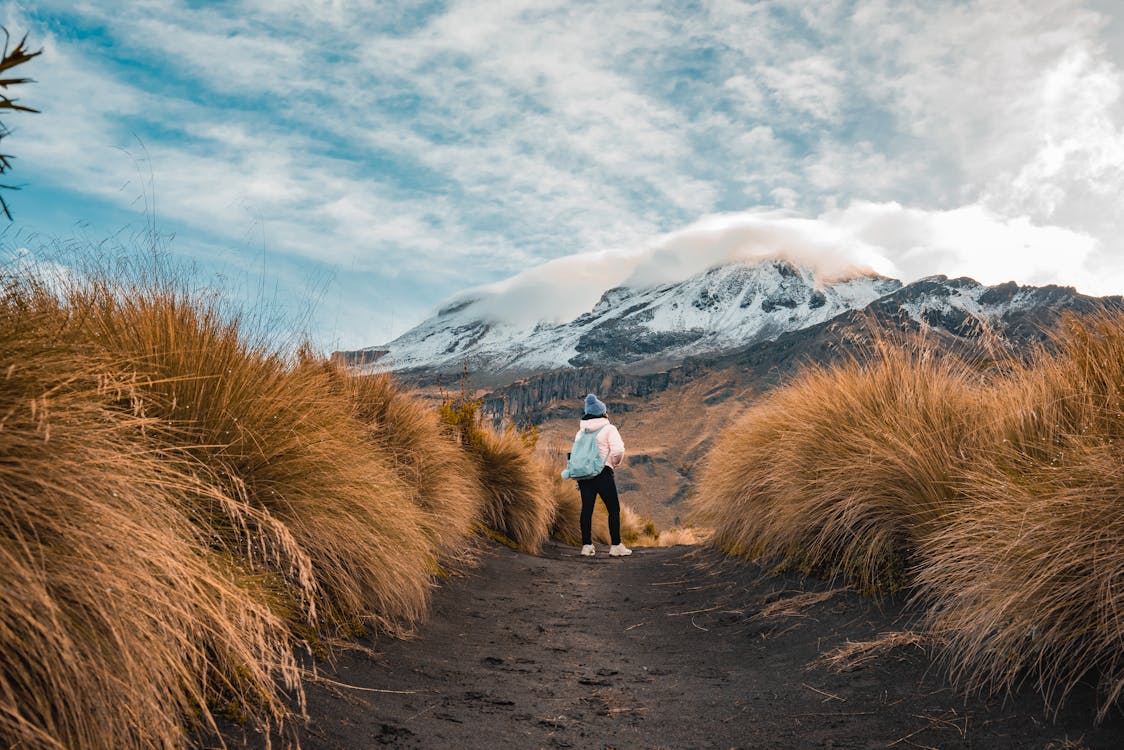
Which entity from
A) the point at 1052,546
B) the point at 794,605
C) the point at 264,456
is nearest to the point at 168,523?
the point at 264,456

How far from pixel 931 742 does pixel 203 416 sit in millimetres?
3646

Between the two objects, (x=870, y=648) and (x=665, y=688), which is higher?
(x=870, y=648)

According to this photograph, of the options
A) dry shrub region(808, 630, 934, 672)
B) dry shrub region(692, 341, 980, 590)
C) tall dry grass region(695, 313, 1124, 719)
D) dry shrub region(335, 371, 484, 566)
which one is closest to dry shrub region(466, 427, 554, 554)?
dry shrub region(335, 371, 484, 566)

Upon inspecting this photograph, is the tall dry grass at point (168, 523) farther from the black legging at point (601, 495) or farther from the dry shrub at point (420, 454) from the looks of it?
the black legging at point (601, 495)

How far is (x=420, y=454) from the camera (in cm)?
703

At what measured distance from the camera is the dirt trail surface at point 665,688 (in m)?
2.86

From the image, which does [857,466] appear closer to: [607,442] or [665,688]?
[665,688]

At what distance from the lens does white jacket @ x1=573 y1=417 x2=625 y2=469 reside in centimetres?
1041

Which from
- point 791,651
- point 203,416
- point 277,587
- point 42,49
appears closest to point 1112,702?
point 791,651

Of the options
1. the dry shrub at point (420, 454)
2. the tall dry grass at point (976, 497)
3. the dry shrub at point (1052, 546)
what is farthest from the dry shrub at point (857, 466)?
the dry shrub at point (420, 454)

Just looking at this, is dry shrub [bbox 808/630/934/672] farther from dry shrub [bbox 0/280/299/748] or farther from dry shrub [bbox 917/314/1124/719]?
dry shrub [bbox 0/280/299/748]

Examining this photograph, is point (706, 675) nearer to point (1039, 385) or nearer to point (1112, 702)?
point (1112, 702)

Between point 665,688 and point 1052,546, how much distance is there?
2164mm

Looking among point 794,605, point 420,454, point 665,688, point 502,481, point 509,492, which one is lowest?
point 665,688
